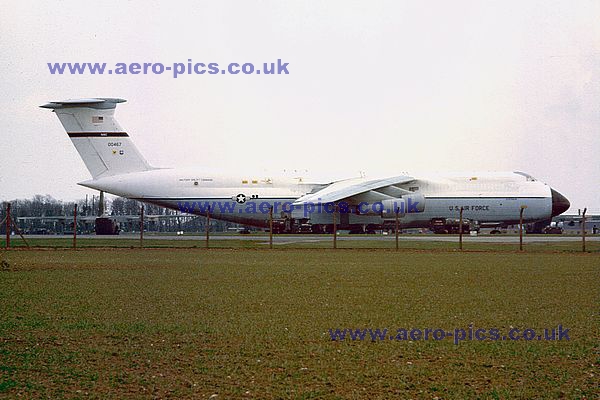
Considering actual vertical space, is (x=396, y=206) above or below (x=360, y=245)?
above

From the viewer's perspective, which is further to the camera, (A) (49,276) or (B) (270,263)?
(B) (270,263)

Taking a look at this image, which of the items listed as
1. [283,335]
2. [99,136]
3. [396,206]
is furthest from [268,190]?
[283,335]

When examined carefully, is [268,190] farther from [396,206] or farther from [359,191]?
[396,206]

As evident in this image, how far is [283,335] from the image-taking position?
7617mm

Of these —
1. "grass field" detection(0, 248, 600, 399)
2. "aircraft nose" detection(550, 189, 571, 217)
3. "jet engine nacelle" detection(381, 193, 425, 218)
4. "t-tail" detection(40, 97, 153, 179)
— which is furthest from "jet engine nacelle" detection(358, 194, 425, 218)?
"grass field" detection(0, 248, 600, 399)

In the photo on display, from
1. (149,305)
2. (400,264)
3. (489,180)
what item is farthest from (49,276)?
(489,180)

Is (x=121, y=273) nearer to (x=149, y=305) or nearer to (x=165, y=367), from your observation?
(x=149, y=305)

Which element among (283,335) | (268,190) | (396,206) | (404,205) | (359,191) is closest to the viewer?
(283,335)

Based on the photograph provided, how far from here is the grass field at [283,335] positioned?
553 centimetres

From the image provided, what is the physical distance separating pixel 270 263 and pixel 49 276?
19.9ft

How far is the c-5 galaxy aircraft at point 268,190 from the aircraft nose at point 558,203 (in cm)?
6

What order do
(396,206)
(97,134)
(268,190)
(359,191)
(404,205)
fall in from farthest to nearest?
(268,190)
(97,134)
(404,205)
(396,206)
(359,191)

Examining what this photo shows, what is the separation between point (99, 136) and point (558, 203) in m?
28.0

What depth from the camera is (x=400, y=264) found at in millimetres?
18391
